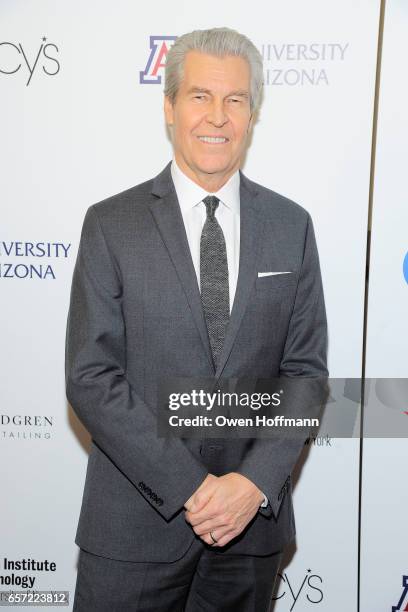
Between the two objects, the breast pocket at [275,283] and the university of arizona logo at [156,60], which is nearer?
the breast pocket at [275,283]

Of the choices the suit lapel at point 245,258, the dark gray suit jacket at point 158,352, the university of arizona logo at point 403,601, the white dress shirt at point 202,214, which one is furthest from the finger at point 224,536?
the university of arizona logo at point 403,601

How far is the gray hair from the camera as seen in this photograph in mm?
1713

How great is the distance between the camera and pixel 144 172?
2.29 m

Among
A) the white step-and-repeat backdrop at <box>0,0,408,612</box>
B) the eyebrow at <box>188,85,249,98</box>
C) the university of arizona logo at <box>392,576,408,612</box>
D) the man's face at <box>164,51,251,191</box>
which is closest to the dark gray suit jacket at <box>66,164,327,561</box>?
the man's face at <box>164,51,251,191</box>

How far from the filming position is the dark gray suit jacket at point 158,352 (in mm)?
1610

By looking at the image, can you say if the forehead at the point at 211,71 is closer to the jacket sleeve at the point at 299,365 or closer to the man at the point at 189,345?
the man at the point at 189,345

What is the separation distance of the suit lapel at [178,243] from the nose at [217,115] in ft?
0.66

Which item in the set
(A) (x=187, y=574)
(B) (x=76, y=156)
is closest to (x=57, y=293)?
(B) (x=76, y=156)

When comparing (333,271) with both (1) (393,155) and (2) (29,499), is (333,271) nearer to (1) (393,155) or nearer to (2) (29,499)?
(1) (393,155)

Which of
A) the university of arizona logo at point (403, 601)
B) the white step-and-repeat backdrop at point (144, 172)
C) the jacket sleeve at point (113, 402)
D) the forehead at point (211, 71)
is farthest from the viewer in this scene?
A: the university of arizona logo at point (403, 601)

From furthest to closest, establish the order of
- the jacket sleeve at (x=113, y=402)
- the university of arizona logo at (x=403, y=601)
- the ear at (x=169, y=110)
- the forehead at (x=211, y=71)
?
1. the university of arizona logo at (x=403, y=601)
2. the ear at (x=169, y=110)
3. the forehead at (x=211, y=71)
4. the jacket sleeve at (x=113, y=402)

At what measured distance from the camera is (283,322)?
70.1 inches

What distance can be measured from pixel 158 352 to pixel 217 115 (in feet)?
2.02

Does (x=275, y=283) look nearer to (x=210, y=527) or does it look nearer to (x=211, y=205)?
(x=211, y=205)
